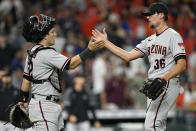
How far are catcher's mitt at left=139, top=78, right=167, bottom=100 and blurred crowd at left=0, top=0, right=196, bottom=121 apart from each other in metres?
5.97

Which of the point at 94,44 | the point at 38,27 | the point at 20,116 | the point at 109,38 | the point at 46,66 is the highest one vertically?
the point at 109,38

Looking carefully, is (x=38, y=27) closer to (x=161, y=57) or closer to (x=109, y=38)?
(x=161, y=57)

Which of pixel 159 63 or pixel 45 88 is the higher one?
pixel 159 63

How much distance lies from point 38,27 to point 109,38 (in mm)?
7748

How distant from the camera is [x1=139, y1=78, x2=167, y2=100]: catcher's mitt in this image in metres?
6.66

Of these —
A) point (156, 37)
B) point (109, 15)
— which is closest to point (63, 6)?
point (109, 15)

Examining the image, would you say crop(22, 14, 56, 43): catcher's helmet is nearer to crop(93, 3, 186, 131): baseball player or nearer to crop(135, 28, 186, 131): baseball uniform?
crop(93, 3, 186, 131): baseball player

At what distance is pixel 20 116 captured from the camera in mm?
A: 6930

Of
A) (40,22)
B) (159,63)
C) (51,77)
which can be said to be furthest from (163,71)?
(40,22)

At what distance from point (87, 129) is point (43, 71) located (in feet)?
18.2

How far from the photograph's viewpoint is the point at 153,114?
6.99 meters

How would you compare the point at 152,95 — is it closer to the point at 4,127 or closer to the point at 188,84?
the point at 4,127

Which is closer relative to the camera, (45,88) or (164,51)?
(45,88)

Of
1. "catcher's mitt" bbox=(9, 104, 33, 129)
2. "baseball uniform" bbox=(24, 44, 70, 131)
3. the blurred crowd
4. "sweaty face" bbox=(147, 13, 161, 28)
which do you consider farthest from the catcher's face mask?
the blurred crowd
